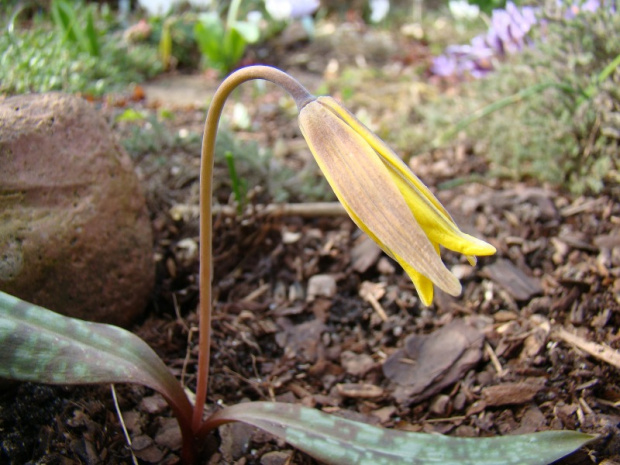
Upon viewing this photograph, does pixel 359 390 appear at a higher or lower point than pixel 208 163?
lower

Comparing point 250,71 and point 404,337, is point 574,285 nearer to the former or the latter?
point 404,337

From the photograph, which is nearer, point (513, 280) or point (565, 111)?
point (513, 280)

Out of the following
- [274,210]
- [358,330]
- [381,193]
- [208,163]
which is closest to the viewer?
[381,193]

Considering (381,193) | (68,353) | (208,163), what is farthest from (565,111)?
(68,353)

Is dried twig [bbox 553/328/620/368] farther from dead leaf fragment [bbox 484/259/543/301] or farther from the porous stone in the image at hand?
the porous stone

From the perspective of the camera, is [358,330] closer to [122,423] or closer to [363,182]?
[122,423]
